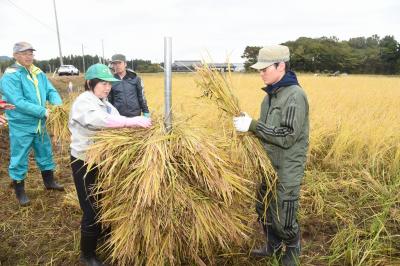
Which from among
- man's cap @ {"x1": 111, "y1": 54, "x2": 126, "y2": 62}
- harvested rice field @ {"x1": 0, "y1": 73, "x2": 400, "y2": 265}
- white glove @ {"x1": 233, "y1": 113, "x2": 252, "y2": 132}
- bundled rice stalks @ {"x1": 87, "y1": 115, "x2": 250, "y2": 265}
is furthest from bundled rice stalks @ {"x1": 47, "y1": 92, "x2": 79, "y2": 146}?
white glove @ {"x1": 233, "y1": 113, "x2": 252, "y2": 132}

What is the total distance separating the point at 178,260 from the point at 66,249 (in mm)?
1136

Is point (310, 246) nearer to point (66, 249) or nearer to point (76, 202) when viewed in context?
point (66, 249)

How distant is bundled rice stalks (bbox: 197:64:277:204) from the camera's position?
82.4 inches

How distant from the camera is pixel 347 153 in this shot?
407cm

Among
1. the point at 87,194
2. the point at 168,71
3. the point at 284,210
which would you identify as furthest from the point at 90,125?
the point at 284,210

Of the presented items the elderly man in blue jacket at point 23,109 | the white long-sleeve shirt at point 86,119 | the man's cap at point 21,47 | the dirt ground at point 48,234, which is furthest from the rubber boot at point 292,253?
the man's cap at point 21,47

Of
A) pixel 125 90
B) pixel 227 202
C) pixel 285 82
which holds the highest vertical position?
pixel 285 82

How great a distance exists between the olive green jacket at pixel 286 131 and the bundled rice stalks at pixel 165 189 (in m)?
0.32

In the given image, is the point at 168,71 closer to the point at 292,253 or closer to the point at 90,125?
the point at 90,125

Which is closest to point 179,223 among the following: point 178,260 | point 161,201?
point 161,201

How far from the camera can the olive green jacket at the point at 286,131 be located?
204cm

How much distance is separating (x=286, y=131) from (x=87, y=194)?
4.36 feet

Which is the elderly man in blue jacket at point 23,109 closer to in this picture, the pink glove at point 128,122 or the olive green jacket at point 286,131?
the pink glove at point 128,122

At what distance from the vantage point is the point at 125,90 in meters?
3.92
